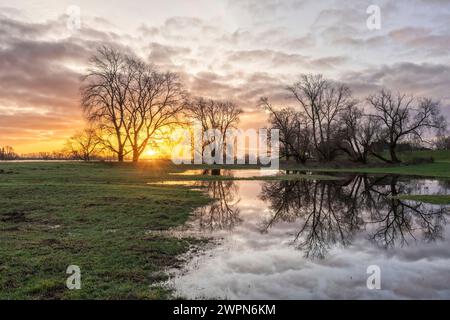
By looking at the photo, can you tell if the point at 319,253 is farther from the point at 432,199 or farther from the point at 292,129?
the point at 292,129

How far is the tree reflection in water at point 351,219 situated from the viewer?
980 cm

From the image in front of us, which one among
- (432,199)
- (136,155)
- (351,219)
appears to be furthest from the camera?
(136,155)

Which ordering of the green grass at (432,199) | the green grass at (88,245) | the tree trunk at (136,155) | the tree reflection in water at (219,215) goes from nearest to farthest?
1. the green grass at (88,245)
2. the tree reflection in water at (219,215)
3. the green grass at (432,199)
4. the tree trunk at (136,155)

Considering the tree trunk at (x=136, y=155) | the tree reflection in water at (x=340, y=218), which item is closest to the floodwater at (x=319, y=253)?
the tree reflection in water at (x=340, y=218)

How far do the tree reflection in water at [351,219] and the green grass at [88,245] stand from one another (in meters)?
4.01

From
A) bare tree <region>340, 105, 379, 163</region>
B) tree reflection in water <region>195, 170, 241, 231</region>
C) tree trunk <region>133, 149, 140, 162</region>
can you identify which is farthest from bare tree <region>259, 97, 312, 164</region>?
tree reflection in water <region>195, 170, 241, 231</region>

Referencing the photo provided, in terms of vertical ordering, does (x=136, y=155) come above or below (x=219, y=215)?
above

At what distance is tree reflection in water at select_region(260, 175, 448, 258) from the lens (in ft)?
32.2

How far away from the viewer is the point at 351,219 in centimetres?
1282

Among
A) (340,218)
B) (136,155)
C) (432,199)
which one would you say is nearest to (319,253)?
(340,218)

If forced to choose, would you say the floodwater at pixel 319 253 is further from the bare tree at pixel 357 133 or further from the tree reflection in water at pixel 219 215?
the bare tree at pixel 357 133

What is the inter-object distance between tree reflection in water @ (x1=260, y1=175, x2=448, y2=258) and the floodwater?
0.12 feet

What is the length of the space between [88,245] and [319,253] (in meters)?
6.34
